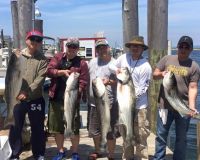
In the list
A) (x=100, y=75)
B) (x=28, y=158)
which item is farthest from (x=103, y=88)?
(x=28, y=158)

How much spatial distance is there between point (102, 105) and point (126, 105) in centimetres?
37

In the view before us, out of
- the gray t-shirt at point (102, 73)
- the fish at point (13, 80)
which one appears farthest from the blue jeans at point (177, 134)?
the fish at point (13, 80)

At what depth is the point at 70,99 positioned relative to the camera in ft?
20.6

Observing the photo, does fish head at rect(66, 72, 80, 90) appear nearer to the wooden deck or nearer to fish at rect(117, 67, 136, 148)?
fish at rect(117, 67, 136, 148)

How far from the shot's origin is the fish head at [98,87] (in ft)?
20.1

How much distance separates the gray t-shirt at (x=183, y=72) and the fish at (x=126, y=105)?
62 cm

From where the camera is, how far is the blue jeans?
6224 mm

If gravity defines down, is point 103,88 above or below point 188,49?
below

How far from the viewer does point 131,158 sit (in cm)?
656

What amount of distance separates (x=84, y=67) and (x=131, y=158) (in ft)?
4.95

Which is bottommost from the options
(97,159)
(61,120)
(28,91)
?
(97,159)

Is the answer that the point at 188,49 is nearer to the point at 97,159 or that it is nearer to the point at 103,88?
the point at 103,88

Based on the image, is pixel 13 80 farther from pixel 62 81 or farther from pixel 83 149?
pixel 83 149

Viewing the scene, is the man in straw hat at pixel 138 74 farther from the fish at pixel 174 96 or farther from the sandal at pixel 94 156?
the sandal at pixel 94 156
